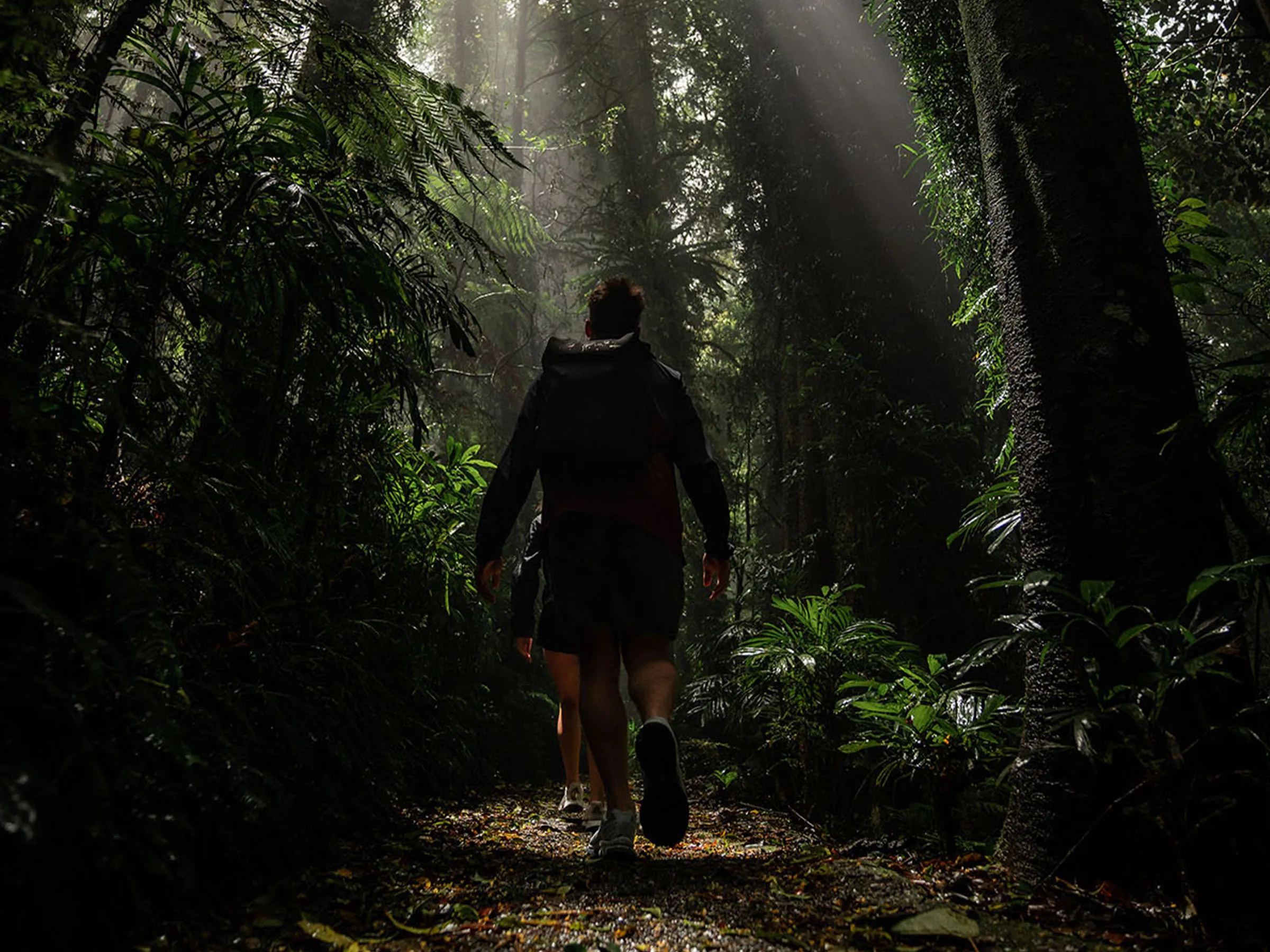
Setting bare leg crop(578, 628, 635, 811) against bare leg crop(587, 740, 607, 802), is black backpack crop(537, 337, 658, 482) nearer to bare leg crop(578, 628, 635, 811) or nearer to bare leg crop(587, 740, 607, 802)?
bare leg crop(578, 628, 635, 811)

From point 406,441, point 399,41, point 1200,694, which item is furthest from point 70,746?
point 399,41

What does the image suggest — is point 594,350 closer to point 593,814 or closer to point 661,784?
point 661,784

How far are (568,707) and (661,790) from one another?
159cm

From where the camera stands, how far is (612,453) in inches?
114

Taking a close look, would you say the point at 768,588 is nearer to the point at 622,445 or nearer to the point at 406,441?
the point at 406,441

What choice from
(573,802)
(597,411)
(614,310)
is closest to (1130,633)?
(597,411)

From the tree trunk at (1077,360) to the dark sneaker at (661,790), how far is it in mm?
949

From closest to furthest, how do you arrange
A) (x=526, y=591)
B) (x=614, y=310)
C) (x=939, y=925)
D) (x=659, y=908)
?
(x=939, y=925)
(x=659, y=908)
(x=614, y=310)
(x=526, y=591)

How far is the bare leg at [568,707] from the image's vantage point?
12.8ft

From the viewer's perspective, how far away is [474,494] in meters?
5.12

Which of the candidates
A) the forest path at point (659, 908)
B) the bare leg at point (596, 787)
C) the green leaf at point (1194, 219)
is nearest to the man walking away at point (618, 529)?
the forest path at point (659, 908)

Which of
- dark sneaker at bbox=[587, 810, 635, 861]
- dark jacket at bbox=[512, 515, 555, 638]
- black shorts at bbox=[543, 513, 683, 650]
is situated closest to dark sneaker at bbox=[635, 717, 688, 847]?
dark sneaker at bbox=[587, 810, 635, 861]

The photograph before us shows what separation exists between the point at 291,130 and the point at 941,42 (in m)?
3.91

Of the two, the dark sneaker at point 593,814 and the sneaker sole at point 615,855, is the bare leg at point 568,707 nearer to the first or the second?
the dark sneaker at point 593,814
